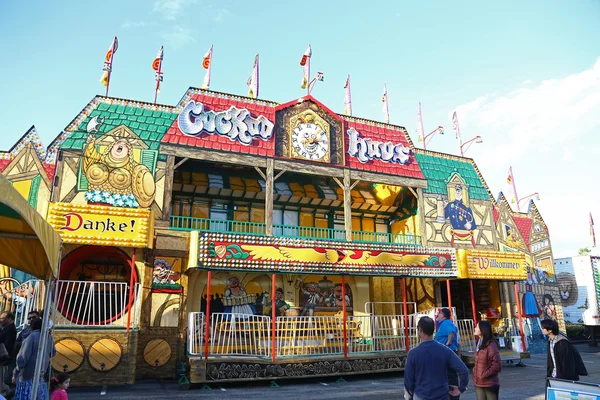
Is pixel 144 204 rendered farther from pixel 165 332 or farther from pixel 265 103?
pixel 265 103

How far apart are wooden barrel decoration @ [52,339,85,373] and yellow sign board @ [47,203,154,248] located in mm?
2616

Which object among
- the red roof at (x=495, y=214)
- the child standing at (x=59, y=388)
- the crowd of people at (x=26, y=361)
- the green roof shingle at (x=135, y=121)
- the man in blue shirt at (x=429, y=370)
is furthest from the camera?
the red roof at (x=495, y=214)

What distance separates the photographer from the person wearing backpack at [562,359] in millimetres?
5805

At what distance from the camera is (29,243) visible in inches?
268

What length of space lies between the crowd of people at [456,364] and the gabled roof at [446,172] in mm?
12191

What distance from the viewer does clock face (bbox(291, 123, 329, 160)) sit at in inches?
625

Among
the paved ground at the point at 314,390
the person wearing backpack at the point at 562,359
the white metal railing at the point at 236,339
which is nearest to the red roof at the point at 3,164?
the paved ground at the point at 314,390

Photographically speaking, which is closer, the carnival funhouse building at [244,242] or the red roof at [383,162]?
the carnival funhouse building at [244,242]

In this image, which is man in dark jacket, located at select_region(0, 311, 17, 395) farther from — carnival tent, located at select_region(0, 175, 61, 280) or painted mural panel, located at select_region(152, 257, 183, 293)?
painted mural panel, located at select_region(152, 257, 183, 293)

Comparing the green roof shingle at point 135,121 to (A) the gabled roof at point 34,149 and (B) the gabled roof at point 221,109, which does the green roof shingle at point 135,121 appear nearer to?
(B) the gabled roof at point 221,109

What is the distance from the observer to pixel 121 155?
1376 centimetres

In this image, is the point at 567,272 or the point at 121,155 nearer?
the point at 121,155

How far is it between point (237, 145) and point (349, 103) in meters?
6.34

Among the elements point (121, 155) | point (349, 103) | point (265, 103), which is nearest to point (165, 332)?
point (121, 155)
